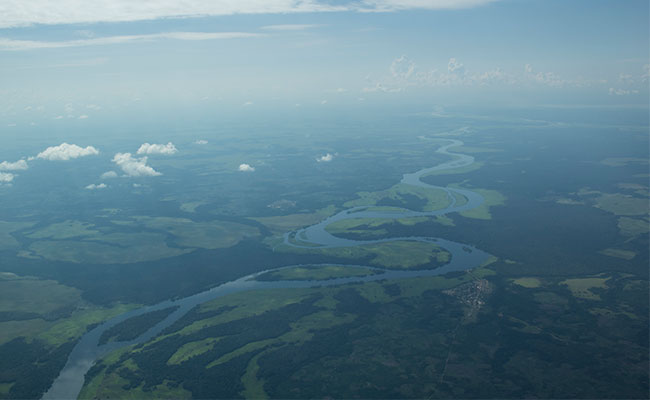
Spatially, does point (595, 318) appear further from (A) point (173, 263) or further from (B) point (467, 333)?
(A) point (173, 263)

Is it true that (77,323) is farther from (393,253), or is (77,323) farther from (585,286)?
(585,286)

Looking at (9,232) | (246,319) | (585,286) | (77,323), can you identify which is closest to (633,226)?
(585,286)

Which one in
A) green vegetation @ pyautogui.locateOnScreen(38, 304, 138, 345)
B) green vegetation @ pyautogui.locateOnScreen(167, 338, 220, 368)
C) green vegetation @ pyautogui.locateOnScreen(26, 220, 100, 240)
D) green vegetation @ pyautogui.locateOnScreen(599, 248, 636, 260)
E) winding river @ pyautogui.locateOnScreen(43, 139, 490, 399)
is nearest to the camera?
winding river @ pyautogui.locateOnScreen(43, 139, 490, 399)

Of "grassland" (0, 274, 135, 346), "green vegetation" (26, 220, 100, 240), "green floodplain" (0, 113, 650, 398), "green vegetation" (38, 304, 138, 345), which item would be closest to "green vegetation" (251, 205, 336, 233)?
"green floodplain" (0, 113, 650, 398)

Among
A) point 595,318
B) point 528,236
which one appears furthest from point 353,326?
point 528,236

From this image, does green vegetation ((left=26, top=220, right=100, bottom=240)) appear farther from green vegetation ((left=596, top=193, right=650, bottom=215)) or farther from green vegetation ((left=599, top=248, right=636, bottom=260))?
green vegetation ((left=596, top=193, right=650, bottom=215))

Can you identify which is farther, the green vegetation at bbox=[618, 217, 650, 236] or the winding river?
the green vegetation at bbox=[618, 217, 650, 236]

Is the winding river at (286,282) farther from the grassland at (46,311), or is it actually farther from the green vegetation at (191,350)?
the green vegetation at (191,350)

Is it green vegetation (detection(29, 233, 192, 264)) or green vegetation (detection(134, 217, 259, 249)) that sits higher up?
green vegetation (detection(134, 217, 259, 249))
